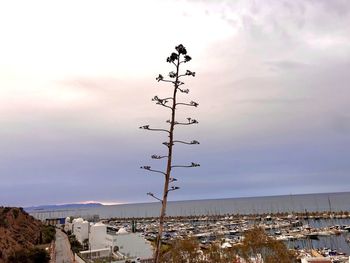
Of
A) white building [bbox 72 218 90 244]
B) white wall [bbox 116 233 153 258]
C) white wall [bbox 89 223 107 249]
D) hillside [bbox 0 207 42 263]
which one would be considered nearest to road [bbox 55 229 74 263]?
white building [bbox 72 218 90 244]

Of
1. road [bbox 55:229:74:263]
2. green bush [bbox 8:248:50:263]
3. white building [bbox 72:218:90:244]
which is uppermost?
white building [bbox 72:218:90:244]

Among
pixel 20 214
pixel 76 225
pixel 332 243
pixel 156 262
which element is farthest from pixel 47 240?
pixel 156 262

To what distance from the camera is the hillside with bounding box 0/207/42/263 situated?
2064 inches

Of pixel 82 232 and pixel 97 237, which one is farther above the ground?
pixel 82 232

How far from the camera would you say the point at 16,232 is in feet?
221

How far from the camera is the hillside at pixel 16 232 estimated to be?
52.4 metres

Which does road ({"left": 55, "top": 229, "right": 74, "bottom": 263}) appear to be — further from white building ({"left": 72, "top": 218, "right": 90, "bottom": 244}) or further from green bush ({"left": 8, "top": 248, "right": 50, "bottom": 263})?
green bush ({"left": 8, "top": 248, "right": 50, "bottom": 263})

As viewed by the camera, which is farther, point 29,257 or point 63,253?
point 63,253

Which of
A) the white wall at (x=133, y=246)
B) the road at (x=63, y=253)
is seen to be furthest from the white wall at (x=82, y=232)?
the white wall at (x=133, y=246)

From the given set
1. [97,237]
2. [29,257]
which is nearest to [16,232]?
[97,237]

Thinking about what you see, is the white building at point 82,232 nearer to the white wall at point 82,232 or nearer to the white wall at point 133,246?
the white wall at point 82,232

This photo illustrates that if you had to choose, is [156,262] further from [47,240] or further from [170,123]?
[47,240]

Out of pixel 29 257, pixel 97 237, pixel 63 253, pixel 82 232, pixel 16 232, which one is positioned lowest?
pixel 63 253

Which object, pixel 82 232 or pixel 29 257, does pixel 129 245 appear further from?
pixel 82 232
